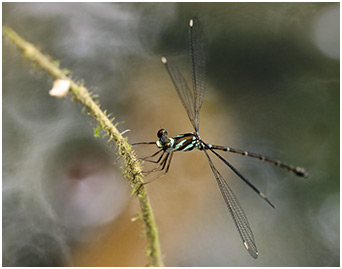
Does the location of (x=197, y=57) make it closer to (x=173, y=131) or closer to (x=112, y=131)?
(x=173, y=131)

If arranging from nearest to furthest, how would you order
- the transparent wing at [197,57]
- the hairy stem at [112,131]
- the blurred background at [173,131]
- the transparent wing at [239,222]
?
1. the hairy stem at [112,131]
2. the transparent wing at [239,222]
3. the transparent wing at [197,57]
4. the blurred background at [173,131]

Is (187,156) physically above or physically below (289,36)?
below

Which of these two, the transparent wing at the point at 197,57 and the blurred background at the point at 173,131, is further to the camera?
the blurred background at the point at 173,131

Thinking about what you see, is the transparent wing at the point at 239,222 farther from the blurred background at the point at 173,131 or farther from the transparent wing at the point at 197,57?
the blurred background at the point at 173,131

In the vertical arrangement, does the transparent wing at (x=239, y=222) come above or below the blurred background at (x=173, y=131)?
below

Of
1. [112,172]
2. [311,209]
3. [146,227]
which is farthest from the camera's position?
[311,209]

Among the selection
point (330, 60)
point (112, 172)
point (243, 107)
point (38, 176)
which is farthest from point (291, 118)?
point (38, 176)

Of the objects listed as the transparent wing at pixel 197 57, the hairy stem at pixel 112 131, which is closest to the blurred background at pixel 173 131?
the transparent wing at pixel 197 57

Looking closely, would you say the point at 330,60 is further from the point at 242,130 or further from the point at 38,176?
the point at 38,176

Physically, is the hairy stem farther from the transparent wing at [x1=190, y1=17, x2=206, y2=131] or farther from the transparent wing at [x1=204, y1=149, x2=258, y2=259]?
the transparent wing at [x1=190, y1=17, x2=206, y2=131]
